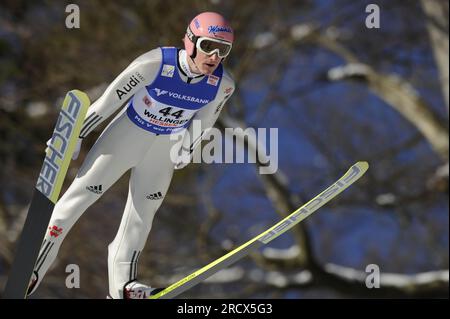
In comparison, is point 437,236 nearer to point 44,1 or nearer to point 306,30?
point 306,30

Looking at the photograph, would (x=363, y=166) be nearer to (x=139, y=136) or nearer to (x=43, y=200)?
(x=139, y=136)

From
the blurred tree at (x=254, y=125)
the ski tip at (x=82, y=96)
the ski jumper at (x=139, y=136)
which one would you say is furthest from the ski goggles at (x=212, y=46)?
the blurred tree at (x=254, y=125)

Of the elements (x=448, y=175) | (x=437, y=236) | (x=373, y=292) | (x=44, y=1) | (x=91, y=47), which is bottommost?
(x=373, y=292)

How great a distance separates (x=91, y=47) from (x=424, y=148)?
9205mm

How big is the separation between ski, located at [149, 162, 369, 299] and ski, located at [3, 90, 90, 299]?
3.44 ft

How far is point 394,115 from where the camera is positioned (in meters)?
21.4

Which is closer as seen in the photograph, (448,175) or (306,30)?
(448,175)

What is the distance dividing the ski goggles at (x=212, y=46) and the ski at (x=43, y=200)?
84 centimetres

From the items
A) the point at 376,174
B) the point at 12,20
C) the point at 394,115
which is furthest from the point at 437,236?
the point at 12,20

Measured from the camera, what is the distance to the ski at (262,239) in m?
5.31

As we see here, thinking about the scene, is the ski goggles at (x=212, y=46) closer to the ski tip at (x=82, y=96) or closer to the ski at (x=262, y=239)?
the ski tip at (x=82, y=96)

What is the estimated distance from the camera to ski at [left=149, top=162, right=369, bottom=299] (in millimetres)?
5312

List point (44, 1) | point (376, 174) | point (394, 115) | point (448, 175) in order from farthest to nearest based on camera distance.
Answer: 1. point (394, 115)
2. point (376, 174)
3. point (44, 1)
4. point (448, 175)

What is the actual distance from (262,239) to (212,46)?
4.37 feet
